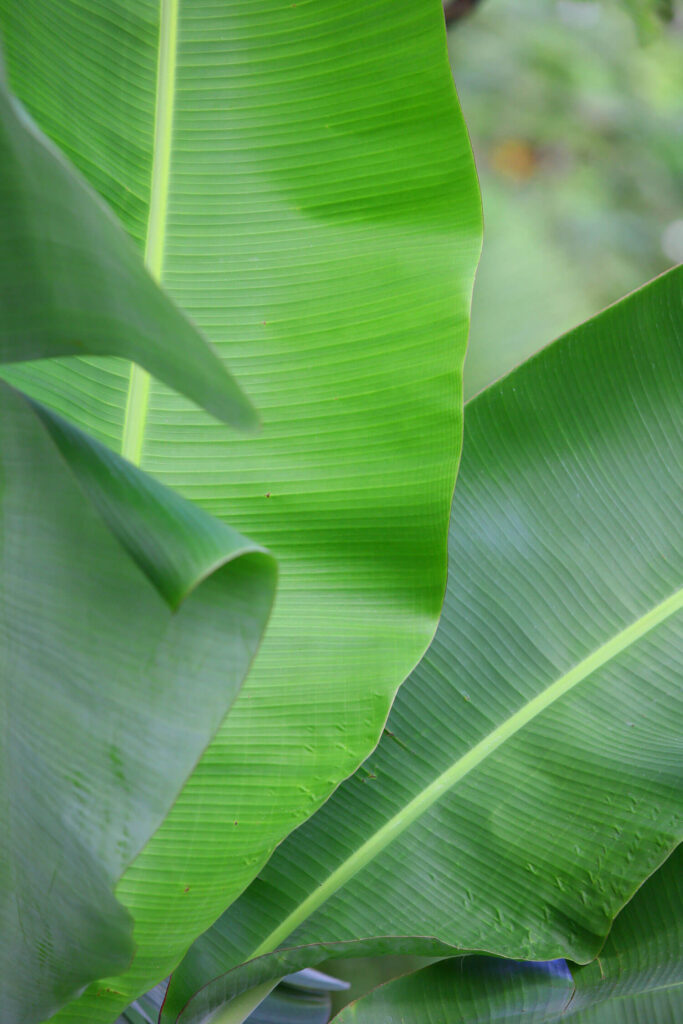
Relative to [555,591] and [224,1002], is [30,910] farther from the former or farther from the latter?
[555,591]

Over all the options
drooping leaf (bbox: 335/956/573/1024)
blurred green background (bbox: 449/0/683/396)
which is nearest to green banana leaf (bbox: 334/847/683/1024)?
drooping leaf (bbox: 335/956/573/1024)

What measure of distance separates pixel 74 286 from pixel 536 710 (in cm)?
41

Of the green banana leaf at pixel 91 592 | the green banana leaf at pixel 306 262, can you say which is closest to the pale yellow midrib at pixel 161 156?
the green banana leaf at pixel 306 262

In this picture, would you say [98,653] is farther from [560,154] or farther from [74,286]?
[560,154]

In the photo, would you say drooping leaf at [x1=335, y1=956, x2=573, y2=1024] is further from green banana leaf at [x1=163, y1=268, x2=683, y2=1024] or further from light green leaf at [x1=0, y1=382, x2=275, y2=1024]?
light green leaf at [x1=0, y1=382, x2=275, y2=1024]

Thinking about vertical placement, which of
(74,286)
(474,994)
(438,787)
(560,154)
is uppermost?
(560,154)

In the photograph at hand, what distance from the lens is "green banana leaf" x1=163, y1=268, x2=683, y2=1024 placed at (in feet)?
1.58

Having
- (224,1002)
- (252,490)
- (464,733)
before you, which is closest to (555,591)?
(464,733)

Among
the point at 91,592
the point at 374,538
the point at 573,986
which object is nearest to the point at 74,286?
the point at 91,592

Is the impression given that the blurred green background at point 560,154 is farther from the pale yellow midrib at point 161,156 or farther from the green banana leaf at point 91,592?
the green banana leaf at point 91,592

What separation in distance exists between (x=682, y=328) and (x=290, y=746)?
36 cm

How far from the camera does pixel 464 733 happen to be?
19.8 inches

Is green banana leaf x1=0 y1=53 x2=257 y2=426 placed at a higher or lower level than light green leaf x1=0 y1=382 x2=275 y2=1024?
higher

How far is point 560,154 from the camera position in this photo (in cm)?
77
